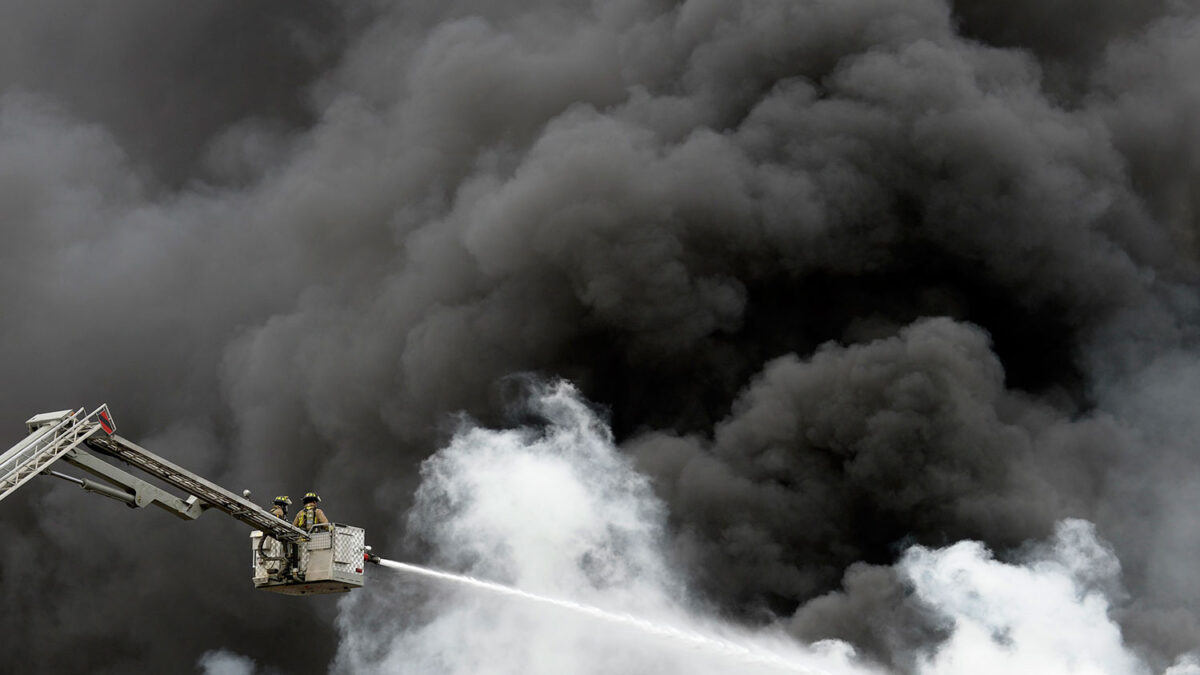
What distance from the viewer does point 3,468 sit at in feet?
64.5

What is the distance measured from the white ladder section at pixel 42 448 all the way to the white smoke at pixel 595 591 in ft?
43.9

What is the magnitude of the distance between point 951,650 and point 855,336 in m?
11.2

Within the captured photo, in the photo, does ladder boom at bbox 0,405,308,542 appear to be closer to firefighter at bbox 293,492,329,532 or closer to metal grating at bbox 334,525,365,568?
firefighter at bbox 293,492,329,532

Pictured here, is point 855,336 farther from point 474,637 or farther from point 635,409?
point 474,637

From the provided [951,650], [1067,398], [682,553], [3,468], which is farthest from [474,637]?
[1067,398]

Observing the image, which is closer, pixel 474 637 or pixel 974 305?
pixel 474 637

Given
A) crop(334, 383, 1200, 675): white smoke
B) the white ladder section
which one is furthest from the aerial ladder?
crop(334, 383, 1200, 675): white smoke

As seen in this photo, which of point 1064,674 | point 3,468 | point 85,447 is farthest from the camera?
point 1064,674

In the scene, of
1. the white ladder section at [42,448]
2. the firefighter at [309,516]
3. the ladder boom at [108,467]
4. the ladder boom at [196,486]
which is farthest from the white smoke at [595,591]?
the white ladder section at [42,448]

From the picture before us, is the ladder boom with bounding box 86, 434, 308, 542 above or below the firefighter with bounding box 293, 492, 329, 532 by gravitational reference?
below

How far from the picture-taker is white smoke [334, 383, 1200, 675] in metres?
29.4

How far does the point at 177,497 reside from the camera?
2217 cm

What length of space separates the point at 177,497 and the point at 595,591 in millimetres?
12941

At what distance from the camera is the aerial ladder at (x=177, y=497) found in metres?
20.4
